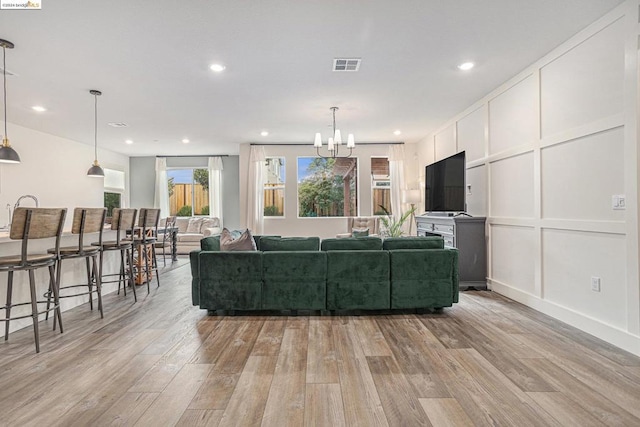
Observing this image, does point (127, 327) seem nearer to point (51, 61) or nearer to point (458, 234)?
point (51, 61)

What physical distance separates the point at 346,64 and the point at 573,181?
2.40 metres

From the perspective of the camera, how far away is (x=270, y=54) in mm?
3324

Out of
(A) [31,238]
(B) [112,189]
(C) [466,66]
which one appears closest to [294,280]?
(A) [31,238]

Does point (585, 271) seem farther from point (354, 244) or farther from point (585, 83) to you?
point (354, 244)

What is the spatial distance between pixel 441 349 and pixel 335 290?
1.18m

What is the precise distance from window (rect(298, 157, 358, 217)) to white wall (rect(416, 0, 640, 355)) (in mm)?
3759

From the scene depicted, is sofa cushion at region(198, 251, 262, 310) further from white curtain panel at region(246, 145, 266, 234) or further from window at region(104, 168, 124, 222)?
window at region(104, 168, 124, 222)

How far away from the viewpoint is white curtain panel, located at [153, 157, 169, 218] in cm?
920

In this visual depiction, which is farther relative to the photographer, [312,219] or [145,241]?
[312,219]

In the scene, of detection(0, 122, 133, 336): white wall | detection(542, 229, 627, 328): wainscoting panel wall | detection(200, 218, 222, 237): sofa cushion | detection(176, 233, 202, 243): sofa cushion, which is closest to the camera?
detection(542, 229, 627, 328): wainscoting panel wall

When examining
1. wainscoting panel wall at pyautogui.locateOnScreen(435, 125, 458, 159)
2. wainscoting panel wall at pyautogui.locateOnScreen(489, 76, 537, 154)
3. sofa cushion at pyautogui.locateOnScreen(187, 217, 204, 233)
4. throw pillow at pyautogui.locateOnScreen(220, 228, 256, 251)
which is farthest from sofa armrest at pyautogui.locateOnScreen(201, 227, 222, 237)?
wainscoting panel wall at pyautogui.locateOnScreen(489, 76, 537, 154)

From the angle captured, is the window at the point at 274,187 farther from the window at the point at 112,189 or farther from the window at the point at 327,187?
the window at the point at 112,189

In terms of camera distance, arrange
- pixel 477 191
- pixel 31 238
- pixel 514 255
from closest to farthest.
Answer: pixel 31 238 → pixel 514 255 → pixel 477 191

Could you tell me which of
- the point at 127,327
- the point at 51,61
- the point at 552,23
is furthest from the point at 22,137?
the point at 552,23
